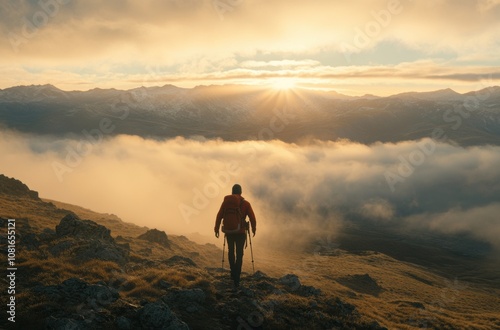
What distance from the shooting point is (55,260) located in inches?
853

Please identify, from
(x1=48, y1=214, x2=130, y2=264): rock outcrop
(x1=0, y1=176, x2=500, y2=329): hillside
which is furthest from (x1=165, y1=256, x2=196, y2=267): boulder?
(x1=48, y1=214, x2=130, y2=264): rock outcrop

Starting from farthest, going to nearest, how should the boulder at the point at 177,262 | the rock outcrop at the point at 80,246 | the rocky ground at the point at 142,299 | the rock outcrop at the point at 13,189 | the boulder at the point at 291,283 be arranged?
the rock outcrop at the point at 13,189 → the boulder at the point at 177,262 → the rock outcrop at the point at 80,246 → the boulder at the point at 291,283 → the rocky ground at the point at 142,299

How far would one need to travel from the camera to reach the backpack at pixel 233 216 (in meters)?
19.4

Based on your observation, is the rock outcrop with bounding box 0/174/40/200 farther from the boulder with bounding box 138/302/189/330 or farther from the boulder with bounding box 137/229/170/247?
the boulder with bounding box 138/302/189/330

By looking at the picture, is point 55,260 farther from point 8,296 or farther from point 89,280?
point 8,296

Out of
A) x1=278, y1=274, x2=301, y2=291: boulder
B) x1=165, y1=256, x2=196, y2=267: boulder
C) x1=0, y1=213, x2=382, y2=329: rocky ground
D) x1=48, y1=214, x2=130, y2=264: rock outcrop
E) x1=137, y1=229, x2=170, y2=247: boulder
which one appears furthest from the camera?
x1=137, y1=229, x2=170, y2=247: boulder

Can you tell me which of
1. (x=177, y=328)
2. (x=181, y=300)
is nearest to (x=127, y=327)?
(x=177, y=328)

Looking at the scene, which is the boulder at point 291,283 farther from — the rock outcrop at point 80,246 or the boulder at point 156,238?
the boulder at point 156,238

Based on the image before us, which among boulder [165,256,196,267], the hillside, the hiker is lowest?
boulder [165,256,196,267]

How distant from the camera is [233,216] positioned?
19.5 m

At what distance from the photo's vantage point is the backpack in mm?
19375

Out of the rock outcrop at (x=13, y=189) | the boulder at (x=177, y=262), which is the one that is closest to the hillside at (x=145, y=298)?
the boulder at (x=177, y=262)

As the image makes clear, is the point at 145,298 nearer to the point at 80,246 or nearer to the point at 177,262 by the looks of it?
the point at 80,246

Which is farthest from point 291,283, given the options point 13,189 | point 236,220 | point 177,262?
point 13,189
